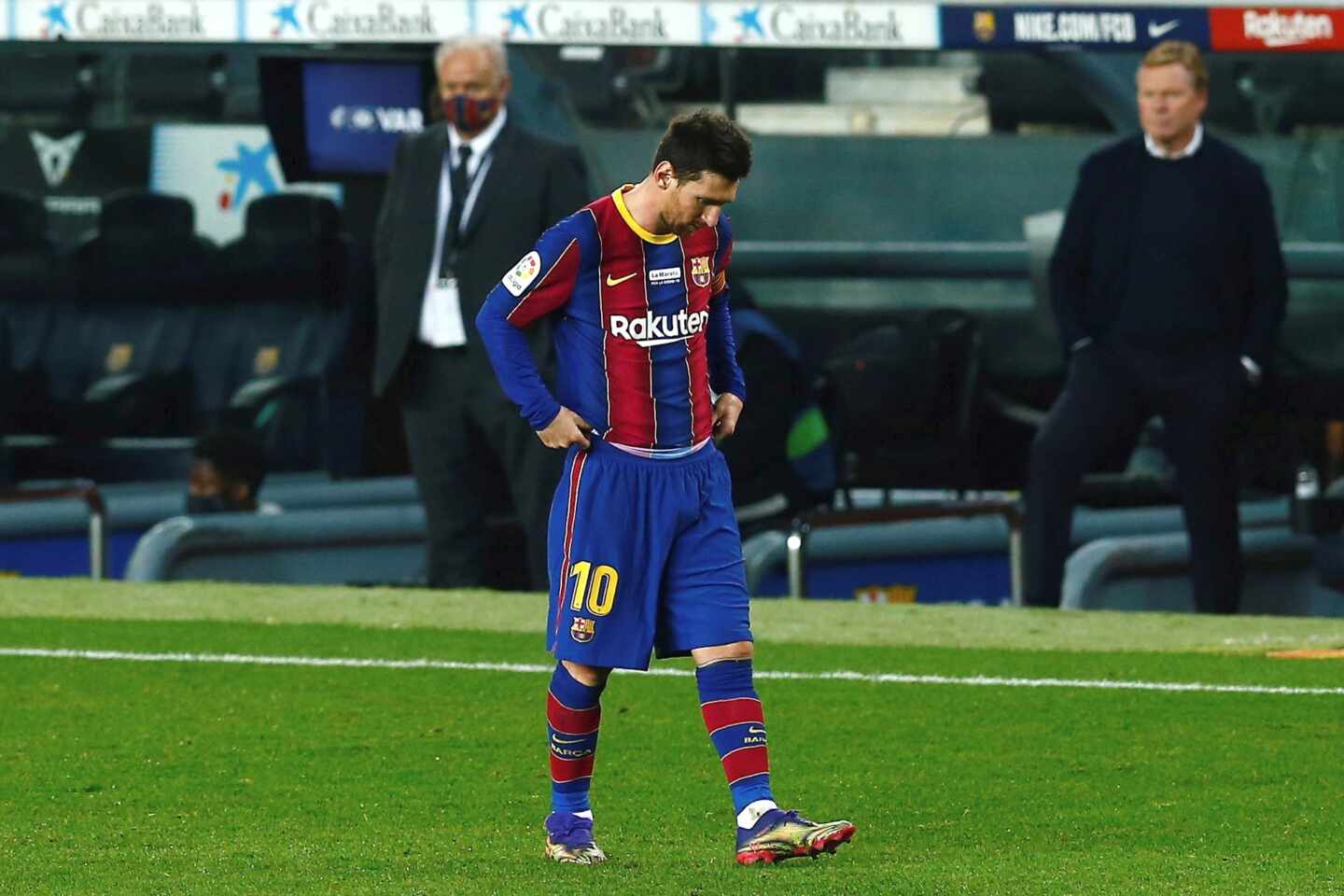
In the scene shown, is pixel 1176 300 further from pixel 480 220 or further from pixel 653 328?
pixel 653 328

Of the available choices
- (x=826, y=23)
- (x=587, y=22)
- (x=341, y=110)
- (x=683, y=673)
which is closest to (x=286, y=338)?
(x=341, y=110)

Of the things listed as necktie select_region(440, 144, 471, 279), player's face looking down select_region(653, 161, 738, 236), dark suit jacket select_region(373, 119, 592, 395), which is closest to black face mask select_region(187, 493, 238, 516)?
dark suit jacket select_region(373, 119, 592, 395)

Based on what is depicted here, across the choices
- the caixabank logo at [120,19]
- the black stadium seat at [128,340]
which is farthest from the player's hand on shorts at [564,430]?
the black stadium seat at [128,340]

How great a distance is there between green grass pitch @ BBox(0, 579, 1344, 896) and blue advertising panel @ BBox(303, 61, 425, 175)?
252 centimetres

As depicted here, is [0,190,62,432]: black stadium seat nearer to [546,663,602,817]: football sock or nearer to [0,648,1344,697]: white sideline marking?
[0,648,1344,697]: white sideline marking

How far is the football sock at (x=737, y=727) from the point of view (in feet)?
16.7

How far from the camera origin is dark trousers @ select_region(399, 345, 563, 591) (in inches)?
343

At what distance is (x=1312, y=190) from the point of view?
11.7 meters

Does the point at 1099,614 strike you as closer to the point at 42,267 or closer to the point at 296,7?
the point at 296,7

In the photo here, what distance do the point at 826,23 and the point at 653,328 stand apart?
549 cm

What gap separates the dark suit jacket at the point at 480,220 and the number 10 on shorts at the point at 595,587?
3.37 meters

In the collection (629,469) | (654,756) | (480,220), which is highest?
(480,220)

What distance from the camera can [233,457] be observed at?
11992 millimetres

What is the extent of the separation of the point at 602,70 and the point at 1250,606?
10.2 ft
